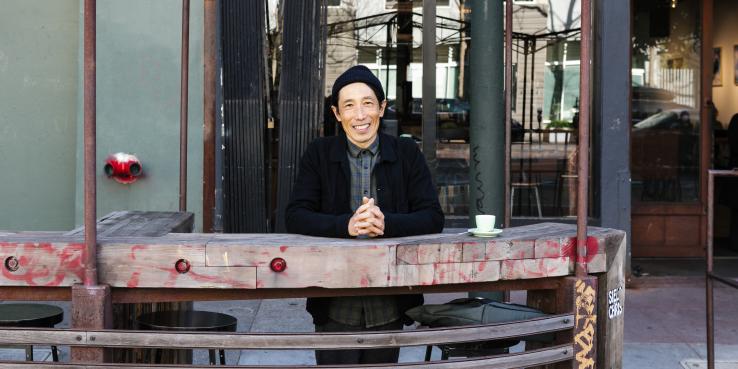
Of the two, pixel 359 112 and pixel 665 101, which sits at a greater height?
pixel 665 101

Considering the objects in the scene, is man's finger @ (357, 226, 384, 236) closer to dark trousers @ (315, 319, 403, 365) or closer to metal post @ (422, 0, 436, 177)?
dark trousers @ (315, 319, 403, 365)

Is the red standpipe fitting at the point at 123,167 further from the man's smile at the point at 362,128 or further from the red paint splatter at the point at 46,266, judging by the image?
the red paint splatter at the point at 46,266

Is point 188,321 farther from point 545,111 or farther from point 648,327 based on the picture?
point 545,111

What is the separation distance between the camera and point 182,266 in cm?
320

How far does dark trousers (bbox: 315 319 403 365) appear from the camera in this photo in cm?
360

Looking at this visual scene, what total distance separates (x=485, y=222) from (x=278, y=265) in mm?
769

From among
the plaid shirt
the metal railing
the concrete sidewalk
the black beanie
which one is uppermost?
the black beanie

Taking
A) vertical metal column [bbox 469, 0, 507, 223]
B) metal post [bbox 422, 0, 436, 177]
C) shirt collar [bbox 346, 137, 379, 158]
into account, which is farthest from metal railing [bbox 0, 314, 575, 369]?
metal post [bbox 422, 0, 436, 177]

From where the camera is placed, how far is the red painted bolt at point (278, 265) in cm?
321

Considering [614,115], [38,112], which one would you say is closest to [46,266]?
[38,112]

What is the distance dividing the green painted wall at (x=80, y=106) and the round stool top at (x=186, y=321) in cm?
370

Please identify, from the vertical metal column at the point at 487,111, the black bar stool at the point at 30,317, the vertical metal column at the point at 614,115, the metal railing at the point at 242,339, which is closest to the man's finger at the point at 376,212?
the metal railing at the point at 242,339

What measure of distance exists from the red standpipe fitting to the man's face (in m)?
4.41

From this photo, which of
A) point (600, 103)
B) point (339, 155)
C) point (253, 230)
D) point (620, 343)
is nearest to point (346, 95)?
point (339, 155)
